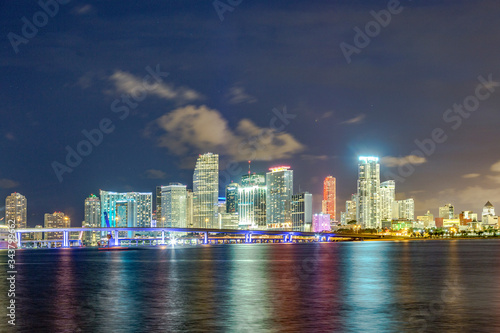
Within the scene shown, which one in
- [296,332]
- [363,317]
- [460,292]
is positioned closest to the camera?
[296,332]

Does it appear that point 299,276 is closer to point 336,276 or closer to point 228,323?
point 336,276

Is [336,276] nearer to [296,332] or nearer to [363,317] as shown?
[363,317]

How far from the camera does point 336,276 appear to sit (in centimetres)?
7506

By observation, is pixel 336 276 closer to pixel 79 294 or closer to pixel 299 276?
pixel 299 276

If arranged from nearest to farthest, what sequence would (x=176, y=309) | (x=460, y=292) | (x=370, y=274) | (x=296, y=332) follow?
(x=296, y=332), (x=176, y=309), (x=460, y=292), (x=370, y=274)

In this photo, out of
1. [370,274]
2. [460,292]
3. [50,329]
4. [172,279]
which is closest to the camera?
[50,329]

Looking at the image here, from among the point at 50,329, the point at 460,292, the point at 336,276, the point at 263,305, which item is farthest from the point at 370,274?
the point at 50,329

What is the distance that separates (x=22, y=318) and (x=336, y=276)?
43109 millimetres

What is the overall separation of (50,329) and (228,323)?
1092cm

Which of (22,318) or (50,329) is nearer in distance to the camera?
(50,329)

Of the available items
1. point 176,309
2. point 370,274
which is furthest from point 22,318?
point 370,274

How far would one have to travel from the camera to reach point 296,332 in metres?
33.8

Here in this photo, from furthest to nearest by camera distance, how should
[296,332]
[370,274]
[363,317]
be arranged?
[370,274] < [363,317] < [296,332]

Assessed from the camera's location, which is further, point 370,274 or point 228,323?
point 370,274
